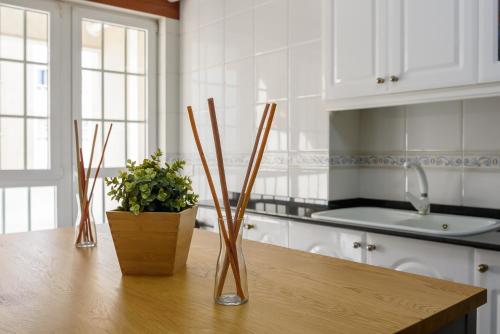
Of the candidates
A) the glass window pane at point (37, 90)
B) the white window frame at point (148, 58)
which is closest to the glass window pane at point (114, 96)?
the white window frame at point (148, 58)

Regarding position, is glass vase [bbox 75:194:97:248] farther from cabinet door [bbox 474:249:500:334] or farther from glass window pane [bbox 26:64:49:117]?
glass window pane [bbox 26:64:49:117]

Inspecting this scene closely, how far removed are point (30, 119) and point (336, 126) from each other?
208cm

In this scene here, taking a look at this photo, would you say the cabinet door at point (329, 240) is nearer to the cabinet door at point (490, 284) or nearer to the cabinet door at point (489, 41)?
the cabinet door at point (490, 284)

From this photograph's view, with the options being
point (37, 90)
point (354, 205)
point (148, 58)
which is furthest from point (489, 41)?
point (37, 90)

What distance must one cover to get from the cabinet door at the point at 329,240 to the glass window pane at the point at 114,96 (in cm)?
184

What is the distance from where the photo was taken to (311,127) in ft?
8.93

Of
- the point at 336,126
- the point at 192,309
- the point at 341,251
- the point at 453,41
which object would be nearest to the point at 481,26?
the point at 453,41

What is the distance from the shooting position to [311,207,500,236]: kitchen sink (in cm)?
195

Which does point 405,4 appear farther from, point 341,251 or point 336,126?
point 341,251

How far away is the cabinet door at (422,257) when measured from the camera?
1.79 metres

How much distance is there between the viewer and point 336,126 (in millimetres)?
2674

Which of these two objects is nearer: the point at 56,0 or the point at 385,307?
the point at 385,307

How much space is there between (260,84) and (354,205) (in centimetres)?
96

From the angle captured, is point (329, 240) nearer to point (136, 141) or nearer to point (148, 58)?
point (136, 141)
